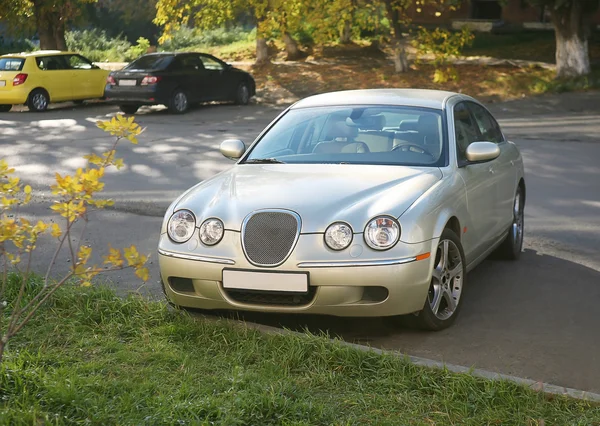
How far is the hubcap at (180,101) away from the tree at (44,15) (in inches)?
302

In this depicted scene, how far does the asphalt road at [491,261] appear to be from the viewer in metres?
6.26

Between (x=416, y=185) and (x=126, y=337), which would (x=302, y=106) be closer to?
(x=416, y=185)

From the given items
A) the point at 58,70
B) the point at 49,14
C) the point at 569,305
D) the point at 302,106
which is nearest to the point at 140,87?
the point at 58,70

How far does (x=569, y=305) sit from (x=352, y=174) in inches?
72.6

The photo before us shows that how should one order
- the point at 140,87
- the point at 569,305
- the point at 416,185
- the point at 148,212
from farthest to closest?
the point at 140,87 → the point at 148,212 → the point at 569,305 → the point at 416,185

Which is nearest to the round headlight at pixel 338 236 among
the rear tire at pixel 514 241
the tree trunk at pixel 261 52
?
the rear tire at pixel 514 241

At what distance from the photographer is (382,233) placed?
20.3 ft

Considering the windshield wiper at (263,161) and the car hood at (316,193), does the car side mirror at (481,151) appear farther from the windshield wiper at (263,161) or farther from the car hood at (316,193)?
the windshield wiper at (263,161)

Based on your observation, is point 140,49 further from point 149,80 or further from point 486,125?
point 486,125

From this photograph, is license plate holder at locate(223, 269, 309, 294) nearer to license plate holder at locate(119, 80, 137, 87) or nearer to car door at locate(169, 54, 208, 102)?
license plate holder at locate(119, 80, 137, 87)

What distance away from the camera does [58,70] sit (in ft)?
88.6

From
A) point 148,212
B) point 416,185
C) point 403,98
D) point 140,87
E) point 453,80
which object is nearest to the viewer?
point 416,185

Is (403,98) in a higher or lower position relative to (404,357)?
higher

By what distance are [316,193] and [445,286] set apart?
3.52 feet
